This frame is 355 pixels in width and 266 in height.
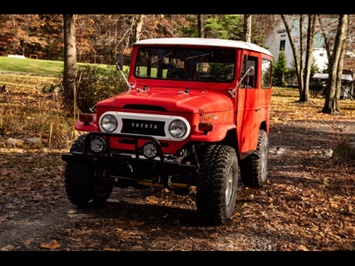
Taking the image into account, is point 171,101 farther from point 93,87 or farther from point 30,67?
point 30,67

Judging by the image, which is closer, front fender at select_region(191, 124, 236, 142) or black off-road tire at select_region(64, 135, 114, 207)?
front fender at select_region(191, 124, 236, 142)

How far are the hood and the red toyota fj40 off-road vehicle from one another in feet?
0.04

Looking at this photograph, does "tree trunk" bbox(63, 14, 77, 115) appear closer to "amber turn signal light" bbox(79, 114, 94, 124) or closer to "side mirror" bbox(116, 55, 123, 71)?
"side mirror" bbox(116, 55, 123, 71)

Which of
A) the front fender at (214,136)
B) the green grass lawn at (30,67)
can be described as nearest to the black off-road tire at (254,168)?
the front fender at (214,136)

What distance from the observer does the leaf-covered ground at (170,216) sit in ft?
15.4

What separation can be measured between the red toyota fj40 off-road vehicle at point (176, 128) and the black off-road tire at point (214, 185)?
0.01m

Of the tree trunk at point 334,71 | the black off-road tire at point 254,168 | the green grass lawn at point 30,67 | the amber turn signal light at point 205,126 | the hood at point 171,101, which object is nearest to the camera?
the amber turn signal light at point 205,126

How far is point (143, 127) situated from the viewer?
5203mm

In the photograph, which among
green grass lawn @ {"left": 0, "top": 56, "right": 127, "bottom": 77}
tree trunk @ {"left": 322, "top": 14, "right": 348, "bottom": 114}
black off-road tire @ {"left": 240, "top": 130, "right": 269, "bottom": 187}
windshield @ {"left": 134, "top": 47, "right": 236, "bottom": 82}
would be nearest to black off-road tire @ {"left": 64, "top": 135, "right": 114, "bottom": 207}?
windshield @ {"left": 134, "top": 47, "right": 236, "bottom": 82}

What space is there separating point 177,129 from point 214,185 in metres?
0.72

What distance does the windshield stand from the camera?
6152 mm

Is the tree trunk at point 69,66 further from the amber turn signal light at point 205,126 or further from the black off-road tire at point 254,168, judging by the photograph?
the amber turn signal light at point 205,126

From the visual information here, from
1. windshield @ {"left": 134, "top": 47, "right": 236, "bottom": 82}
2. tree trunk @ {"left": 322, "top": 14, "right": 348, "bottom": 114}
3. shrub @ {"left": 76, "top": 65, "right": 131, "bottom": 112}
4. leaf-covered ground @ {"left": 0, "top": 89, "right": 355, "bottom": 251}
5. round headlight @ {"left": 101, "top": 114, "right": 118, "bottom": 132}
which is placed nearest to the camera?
leaf-covered ground @ {"left": 0, "top": 89, "right": 355, "bottom": 251}
